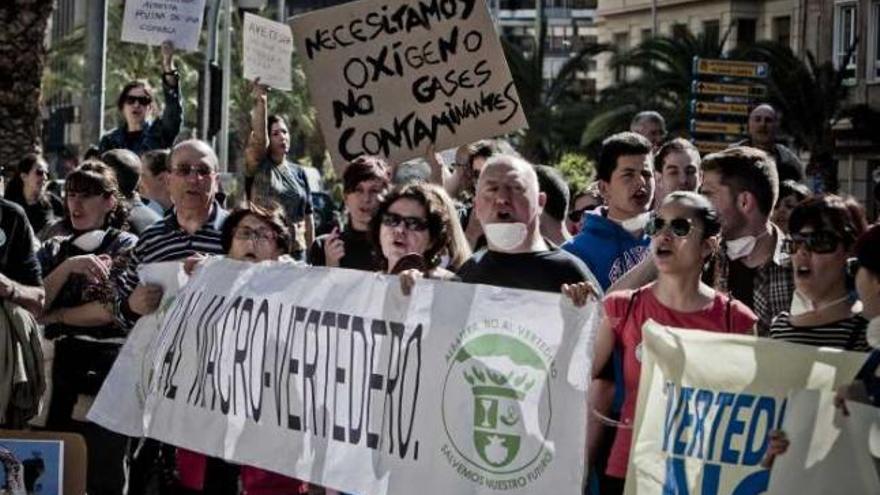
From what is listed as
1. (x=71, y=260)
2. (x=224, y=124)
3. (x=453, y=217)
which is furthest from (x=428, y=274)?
(x=224, y=124)

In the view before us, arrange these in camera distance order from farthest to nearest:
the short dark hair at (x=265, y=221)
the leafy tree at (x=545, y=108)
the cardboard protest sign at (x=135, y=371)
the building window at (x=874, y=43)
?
the leafy tree at (x=545, y=108)
the building window at (x=874, y=43)
the cardboard protest sign at (x=135, y=371)
the short dark hair at (x=265, y=221)

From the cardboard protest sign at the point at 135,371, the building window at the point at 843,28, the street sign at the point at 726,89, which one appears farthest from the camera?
the building window at the point at 843,28

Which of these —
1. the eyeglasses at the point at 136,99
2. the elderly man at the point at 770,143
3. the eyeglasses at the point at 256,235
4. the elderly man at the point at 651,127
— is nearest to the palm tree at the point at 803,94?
the elderly man at the point at 651,127

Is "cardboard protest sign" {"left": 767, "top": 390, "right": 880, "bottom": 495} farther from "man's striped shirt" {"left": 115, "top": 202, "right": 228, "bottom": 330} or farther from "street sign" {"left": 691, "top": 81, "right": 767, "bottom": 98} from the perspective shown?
"street sign" {"left": 691, "top": 81, "right": 767, "bottom": 98}

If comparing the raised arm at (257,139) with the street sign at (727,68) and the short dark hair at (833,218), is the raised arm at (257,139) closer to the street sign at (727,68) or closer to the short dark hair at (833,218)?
the short dark hair at (833,218)

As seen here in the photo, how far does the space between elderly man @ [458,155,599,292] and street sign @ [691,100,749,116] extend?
820 inches

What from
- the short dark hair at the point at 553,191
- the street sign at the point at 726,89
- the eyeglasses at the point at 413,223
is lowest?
the eyeglasses at the point at 413,223

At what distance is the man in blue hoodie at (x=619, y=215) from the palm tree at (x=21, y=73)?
25.9 ft

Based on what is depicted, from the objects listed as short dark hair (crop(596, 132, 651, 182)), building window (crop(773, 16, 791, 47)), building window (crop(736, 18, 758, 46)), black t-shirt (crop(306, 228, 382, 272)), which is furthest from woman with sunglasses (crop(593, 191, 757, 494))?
building window (crop(736, 18, 758, 46))

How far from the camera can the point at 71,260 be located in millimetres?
8719

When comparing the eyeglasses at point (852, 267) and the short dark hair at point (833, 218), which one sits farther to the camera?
the short dark hair at point (833, 218)

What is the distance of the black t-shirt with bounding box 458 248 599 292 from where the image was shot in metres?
6.88

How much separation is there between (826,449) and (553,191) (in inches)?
135

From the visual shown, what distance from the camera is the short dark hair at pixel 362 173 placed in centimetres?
877
